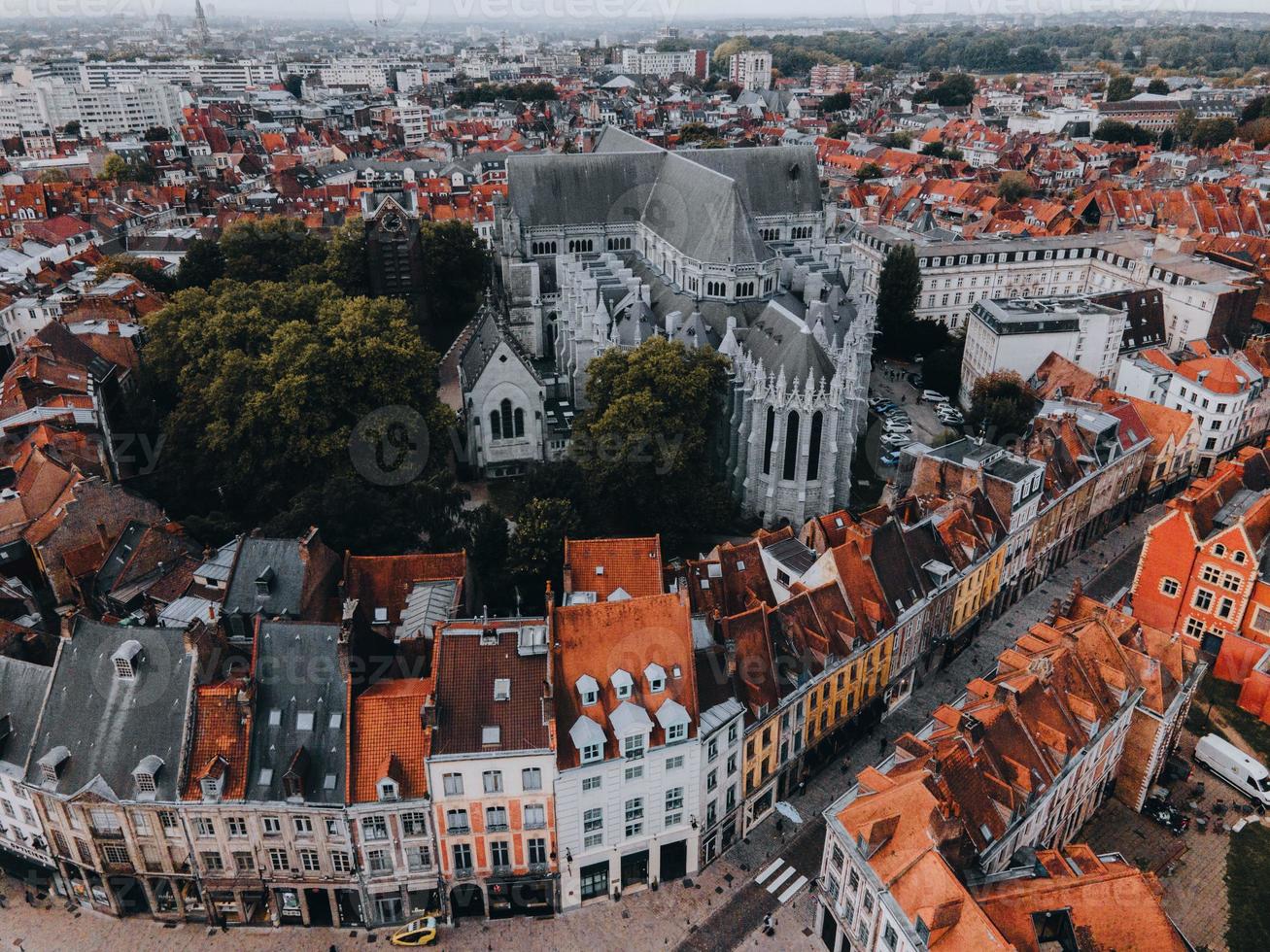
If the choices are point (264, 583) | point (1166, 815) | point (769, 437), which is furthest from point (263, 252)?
point (1166, 815)

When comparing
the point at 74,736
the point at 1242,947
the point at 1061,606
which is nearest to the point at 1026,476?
the point at 1061,606

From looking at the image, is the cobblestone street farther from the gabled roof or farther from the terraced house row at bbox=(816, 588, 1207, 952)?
the gabled roof

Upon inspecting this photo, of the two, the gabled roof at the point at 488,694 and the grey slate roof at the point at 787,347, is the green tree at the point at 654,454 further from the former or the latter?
the gabled roof at the point at 488,694

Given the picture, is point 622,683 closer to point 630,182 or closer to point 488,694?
point 488,694

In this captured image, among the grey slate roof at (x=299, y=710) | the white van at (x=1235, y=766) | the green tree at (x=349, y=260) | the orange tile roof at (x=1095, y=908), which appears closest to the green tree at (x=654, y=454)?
the grey slate roof at (x=299, y=710)

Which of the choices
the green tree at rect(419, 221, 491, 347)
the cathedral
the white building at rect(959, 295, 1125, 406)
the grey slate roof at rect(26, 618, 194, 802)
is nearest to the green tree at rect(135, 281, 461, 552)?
the cathedral
